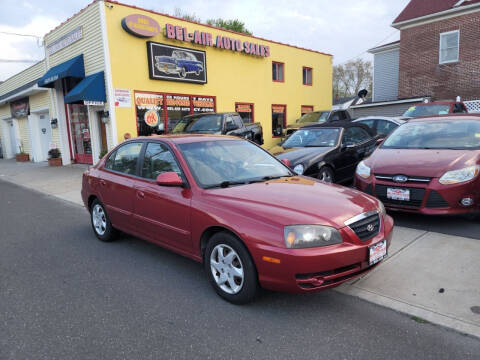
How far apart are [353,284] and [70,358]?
2573mm

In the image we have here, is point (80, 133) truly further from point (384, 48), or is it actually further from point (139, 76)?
point (384, 48)

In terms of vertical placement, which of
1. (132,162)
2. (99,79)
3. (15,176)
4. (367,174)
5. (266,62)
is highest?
(266,62)

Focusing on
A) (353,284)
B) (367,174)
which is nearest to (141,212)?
(353,284)

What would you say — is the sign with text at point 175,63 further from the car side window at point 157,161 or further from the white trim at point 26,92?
the car side window at point 157,161

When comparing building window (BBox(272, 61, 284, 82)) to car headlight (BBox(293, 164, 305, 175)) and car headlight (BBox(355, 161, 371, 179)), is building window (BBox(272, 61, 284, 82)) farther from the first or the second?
car headlight (BBox(355, 161, 371, 179))

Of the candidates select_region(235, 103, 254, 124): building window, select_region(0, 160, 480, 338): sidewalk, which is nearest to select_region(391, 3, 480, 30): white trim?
select_region(235, 103, 254, 124): building window

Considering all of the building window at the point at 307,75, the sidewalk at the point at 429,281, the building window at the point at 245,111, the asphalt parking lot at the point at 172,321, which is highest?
the building window at the point at 307,75

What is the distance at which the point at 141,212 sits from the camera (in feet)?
13.7

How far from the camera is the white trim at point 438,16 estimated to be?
16984 mm

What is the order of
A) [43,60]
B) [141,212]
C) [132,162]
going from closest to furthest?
[141,212]
[132,162]
[43,60]

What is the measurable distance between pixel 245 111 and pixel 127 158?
42.2ft

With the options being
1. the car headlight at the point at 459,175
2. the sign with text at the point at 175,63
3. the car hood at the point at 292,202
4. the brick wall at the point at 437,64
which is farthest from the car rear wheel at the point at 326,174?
the brick wall at the point at 437,64

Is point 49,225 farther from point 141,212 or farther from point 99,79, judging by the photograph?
point 99,79

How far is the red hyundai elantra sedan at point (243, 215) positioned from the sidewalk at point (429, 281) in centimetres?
45
